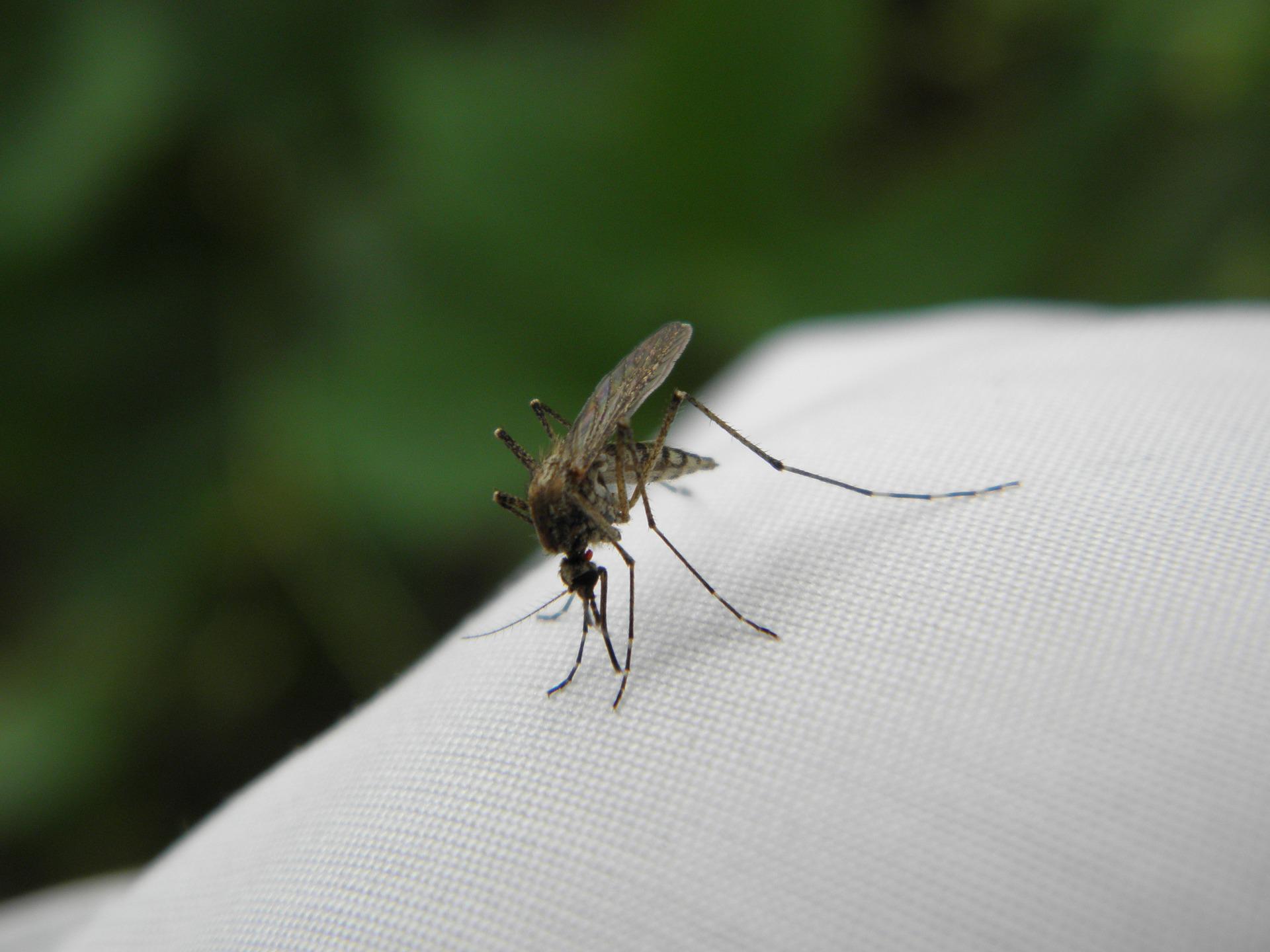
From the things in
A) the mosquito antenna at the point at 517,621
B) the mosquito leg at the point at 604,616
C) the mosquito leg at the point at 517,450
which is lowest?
the mosquito antenna at the point at 517,621

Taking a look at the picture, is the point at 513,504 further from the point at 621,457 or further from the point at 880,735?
the point at 880,735

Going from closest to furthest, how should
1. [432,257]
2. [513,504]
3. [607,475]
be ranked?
1. [607,475]
2. [513,504]
3. [432,257]

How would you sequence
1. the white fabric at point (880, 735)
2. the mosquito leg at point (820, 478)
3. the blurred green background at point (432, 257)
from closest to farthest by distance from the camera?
the white fabric at point (880, 735) → the mosquito leg at point (820, 478) → the blurred green background at point (432, 257)

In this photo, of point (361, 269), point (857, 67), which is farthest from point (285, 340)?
point (857, 67)

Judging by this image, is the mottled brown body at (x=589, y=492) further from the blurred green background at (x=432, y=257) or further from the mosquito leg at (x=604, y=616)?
the blurred green background at (x=432, y=257)

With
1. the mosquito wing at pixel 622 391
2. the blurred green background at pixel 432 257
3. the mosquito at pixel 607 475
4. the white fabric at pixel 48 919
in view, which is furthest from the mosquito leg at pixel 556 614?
the blurred green background at pixel 432 257

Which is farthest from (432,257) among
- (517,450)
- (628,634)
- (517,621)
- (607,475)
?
(628,634)
